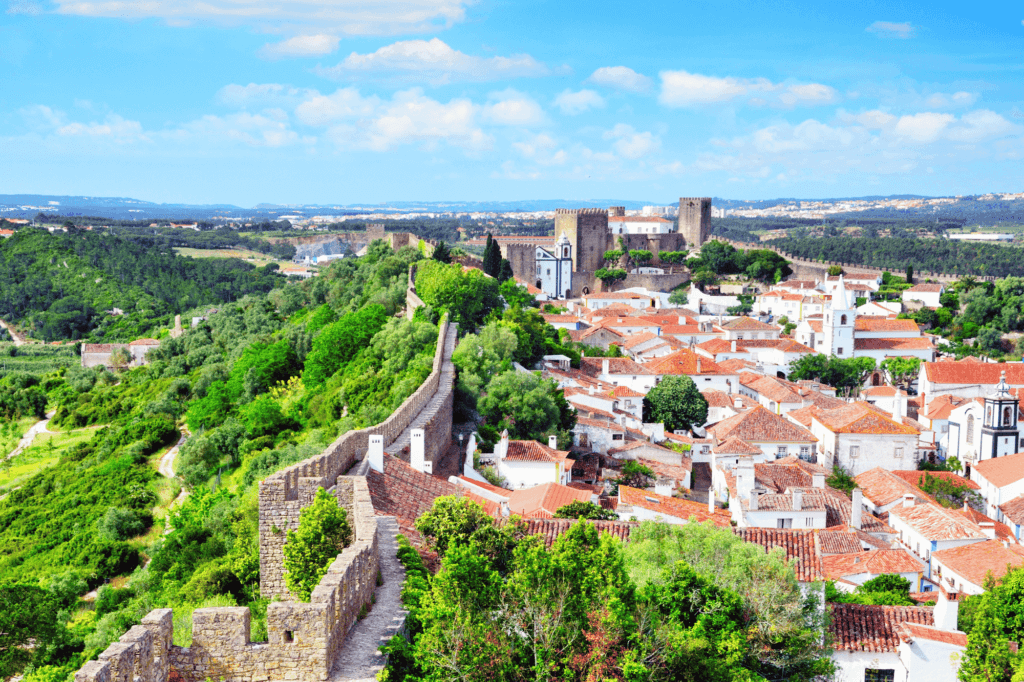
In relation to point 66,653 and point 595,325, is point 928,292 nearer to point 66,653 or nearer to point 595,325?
point 595,325

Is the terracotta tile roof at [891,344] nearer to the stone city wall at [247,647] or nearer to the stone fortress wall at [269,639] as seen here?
the stone fortress wall at [269,639]

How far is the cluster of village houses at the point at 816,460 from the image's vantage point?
1361 centimetres

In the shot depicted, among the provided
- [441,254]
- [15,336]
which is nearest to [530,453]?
[441,254]

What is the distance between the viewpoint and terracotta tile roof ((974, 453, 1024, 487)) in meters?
25.5

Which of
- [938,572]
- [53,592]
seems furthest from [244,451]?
[938,572]

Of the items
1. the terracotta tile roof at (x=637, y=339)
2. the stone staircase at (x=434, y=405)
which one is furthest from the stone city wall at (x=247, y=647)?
the terracotta tile roof at (x=637, y=339)

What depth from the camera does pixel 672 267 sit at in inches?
2601

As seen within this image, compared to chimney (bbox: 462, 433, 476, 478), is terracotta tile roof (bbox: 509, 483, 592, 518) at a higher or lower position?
lower

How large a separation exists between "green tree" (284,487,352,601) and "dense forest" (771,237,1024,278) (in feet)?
295

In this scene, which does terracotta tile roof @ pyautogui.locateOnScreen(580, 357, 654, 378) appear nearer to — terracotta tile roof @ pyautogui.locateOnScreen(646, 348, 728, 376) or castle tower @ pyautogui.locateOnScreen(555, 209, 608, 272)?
terracotta tile roof @ pyautogui.locateOnScreen(646, 348, 728, 376)

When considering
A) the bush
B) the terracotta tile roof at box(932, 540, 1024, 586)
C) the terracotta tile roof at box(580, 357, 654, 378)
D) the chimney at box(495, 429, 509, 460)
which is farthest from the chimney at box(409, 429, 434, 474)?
the terracotta tile roof at box(580, 357, 654, 378)

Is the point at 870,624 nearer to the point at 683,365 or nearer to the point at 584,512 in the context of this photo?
the point at 584,512

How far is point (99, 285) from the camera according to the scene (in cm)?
7369

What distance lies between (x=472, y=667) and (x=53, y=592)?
12.1 m
